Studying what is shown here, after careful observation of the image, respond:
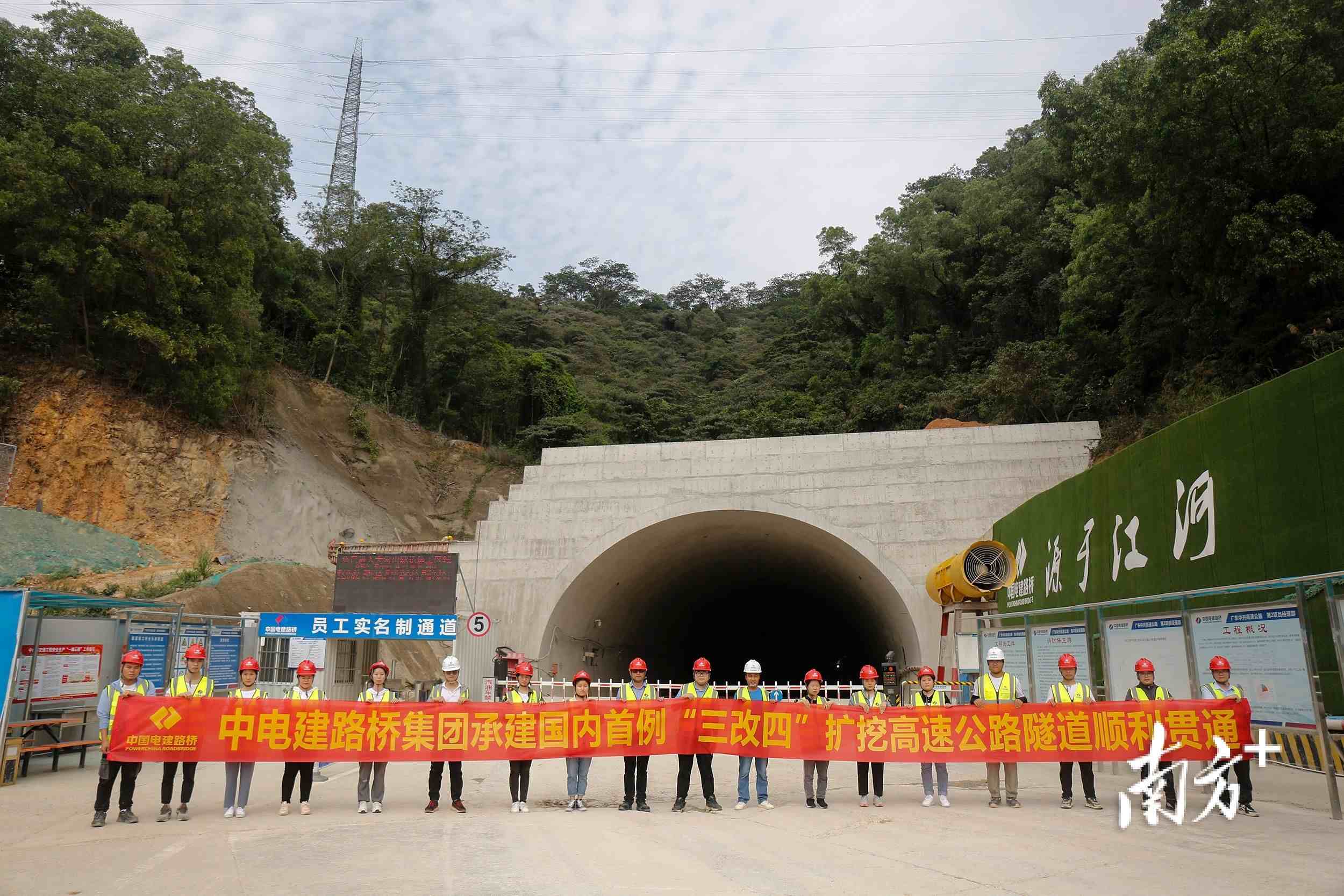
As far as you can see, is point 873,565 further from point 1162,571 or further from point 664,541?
point 1162,571

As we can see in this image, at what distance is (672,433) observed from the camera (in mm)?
44625

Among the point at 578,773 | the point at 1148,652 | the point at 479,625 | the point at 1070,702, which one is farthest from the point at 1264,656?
the point at 479,625

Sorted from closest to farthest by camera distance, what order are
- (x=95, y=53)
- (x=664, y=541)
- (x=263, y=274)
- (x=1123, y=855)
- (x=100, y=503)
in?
1. (x=1123, y=855)
2. (x=664, y=541)
3. (x=100, y=503)
4. (x=95, y=53)
5. (x=263, y=274)

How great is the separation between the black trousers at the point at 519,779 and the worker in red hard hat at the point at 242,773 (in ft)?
7.41

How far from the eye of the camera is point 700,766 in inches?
329

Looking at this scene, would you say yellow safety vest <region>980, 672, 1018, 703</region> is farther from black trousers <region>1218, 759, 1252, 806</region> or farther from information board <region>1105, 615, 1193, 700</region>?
black trousers <region>1218, 759, 1252, 806</region>

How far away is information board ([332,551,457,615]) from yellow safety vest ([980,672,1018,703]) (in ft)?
34.8

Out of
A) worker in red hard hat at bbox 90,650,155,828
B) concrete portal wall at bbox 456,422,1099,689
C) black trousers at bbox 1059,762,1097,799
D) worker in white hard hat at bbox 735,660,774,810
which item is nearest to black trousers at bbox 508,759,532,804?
worker in white hard hat at bbox 735,660,774,810

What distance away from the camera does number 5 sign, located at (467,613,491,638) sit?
15.5 m

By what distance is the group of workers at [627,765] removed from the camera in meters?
7.51

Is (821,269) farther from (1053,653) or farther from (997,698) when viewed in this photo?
(997,698)

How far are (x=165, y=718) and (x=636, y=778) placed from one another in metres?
4.15

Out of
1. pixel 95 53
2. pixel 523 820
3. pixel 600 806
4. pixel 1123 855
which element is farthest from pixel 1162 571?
pixel 95 53

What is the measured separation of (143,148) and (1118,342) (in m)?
27.6
